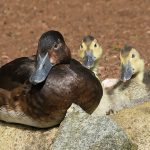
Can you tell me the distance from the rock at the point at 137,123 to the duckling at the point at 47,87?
9.7 inches

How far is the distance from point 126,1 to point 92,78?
5.16m

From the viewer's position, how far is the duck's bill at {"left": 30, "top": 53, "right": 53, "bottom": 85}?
3.78 metres

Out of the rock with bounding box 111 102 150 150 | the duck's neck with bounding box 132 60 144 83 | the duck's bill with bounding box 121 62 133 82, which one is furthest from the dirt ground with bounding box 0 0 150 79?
the rock with bounding box 111 102 150 150

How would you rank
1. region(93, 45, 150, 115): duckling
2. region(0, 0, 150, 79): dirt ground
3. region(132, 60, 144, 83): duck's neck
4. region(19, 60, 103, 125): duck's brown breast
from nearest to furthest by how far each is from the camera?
region(19, 60, 103, 125): duck's brown breast
region(93, 45, 150, 115): duckling
region(132, 60, 144, 83): duck's neck
region(0, 0, 150, 79): dirt ground

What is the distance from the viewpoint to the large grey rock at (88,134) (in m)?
3.60

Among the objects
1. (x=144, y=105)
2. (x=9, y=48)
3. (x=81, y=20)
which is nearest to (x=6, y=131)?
(x=144, y=105)

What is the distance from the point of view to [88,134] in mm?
3674

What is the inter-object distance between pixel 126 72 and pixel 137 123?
4.78 feet

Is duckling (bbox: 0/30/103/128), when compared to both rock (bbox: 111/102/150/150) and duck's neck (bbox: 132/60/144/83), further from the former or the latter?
duck's neck (bbox: 132/60/144/83)

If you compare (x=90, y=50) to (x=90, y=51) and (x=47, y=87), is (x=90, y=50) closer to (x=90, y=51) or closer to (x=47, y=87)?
(x=90, y=51)

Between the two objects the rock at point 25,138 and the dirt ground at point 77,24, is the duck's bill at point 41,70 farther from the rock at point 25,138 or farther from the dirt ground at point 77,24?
the dirt ground at point 77,24

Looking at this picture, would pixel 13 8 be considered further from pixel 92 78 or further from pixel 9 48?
pixel 92 78

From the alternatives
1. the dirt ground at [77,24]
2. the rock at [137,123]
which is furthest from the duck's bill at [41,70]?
the dirt ground at [77,24]

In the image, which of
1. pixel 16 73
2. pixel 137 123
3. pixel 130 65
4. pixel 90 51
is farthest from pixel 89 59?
pixel 137 123
